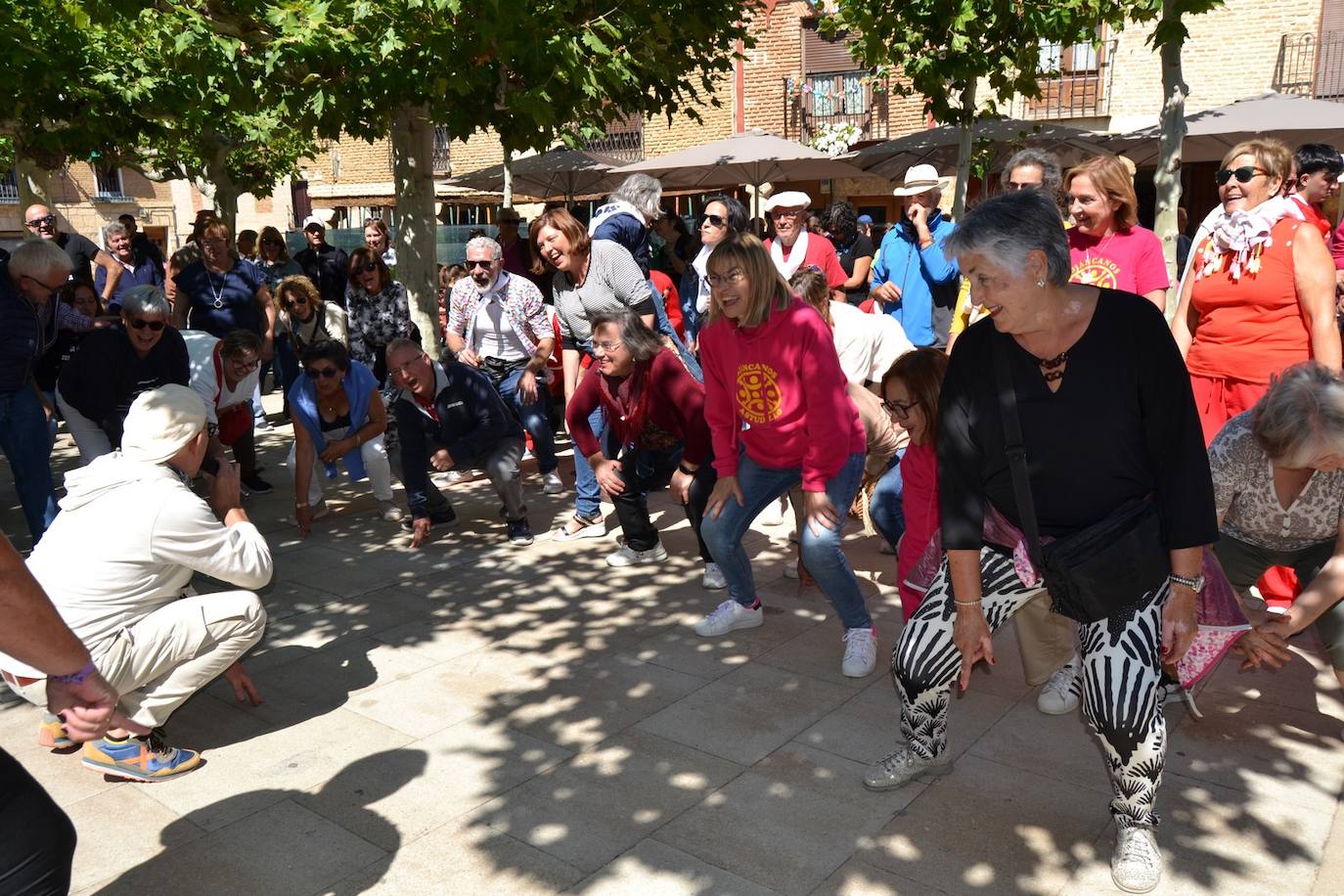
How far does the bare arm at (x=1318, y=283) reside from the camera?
4.42 meters

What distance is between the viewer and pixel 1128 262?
14.8 feet

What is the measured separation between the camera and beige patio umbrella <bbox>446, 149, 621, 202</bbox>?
1560 centimetres

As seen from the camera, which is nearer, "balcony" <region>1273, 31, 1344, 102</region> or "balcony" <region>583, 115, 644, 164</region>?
"balcony" <region>1273, 31, 1344, 102</region>

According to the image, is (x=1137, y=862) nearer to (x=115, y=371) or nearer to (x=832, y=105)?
(x=115, y=371)

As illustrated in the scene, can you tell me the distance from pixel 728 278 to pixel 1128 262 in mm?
1709

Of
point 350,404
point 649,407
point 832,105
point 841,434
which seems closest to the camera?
point 841,434

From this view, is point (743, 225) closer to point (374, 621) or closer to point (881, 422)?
point (881, 422)

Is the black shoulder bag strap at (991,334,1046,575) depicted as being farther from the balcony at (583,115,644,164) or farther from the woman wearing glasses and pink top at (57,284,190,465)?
the balcony at (583,115,644,164)

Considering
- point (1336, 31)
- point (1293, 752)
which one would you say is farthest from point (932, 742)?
point (1336, 31)

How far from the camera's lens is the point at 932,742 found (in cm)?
353

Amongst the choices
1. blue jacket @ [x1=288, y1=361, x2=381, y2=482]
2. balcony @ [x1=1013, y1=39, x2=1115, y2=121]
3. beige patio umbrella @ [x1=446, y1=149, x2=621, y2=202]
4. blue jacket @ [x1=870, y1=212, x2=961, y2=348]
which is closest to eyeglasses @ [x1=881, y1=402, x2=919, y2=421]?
blue jacket @ [x1=870, y1=212, x2=961, y2=348]

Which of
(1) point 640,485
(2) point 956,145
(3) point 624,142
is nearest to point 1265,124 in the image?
(2) point 956,145

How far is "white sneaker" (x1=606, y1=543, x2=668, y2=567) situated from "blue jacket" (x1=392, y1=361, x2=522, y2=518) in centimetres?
108

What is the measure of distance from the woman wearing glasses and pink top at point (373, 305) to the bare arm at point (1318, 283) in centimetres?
641
